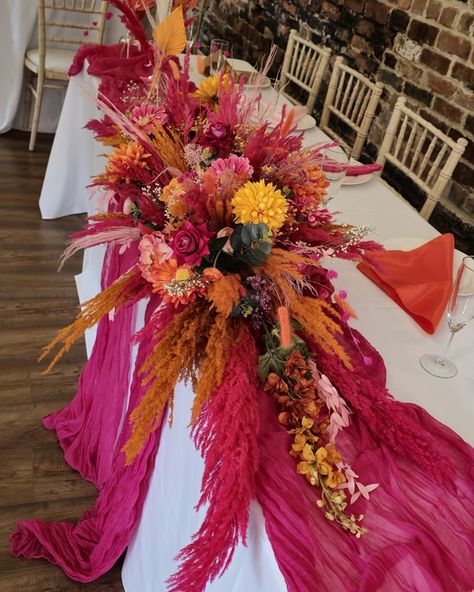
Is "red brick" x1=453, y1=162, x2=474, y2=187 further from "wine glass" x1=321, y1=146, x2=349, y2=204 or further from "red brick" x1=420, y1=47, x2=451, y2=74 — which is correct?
"wine glass" x1=321, y1=146, x2=349, y2=204

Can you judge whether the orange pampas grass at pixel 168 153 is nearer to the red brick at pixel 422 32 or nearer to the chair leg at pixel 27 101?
the red brick at pixel 422 32

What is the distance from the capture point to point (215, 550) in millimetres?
708

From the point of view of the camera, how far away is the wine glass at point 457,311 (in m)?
1.11

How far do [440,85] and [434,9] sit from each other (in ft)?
0.96

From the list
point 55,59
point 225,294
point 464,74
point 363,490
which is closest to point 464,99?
point 464,74

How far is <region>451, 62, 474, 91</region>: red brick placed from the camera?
2.23m

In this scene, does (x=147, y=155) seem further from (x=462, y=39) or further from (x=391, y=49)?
(x=391, y=49)

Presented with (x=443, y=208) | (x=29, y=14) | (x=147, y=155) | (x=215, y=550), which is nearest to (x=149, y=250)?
(x=147, y=155)

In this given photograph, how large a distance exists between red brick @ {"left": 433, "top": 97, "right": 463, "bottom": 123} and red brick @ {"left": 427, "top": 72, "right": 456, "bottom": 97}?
3 cm

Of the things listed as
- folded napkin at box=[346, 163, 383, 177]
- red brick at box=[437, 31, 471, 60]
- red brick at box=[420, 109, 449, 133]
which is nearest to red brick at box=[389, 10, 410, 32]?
red brick at box=[437, 31, 471, 60]

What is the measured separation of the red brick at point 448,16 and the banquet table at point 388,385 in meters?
1.03

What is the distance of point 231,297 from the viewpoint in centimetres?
91

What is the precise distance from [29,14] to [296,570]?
3414 millimetres

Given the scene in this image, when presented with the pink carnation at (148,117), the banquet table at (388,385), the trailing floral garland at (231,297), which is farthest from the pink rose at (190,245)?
the pink carnation at (148,117)
